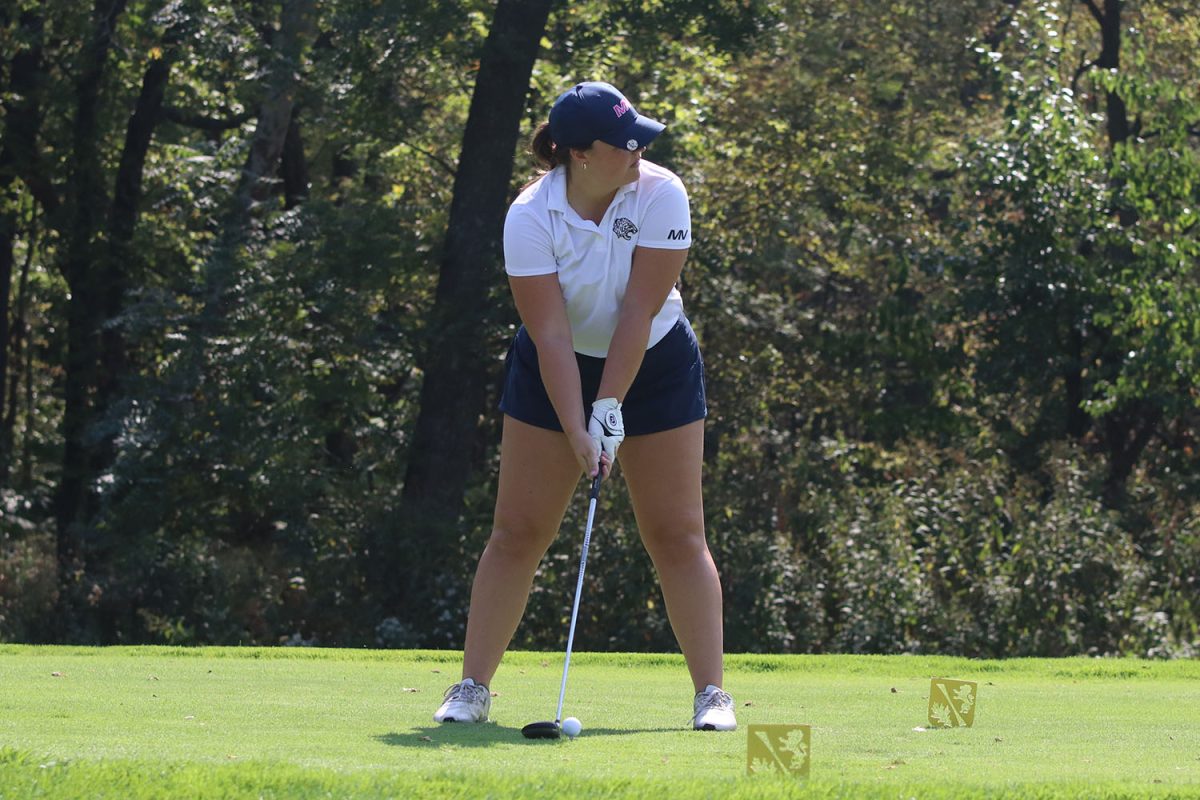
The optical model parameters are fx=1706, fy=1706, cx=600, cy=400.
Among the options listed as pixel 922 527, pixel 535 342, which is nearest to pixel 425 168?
pixel 922 527

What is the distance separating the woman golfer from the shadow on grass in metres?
0.15

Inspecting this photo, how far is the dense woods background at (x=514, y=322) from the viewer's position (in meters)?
13.0

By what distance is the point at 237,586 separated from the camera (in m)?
13.5

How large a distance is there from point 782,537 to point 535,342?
887cm

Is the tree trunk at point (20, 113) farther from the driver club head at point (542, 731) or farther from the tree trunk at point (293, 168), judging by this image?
the driver club head at point (542, 731)

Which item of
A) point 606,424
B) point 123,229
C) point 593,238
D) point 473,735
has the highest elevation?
point 123,229

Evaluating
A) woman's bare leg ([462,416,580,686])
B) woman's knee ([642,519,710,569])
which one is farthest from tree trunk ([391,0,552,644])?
woman's knee ([642,519,710,569])

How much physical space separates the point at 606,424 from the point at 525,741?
954mm

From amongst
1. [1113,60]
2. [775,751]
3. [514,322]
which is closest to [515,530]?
[775,751]

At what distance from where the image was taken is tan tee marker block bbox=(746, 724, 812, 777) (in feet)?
11.4

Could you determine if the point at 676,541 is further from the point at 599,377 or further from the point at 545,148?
the point at 545,148

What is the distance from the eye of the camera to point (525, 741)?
4.22m

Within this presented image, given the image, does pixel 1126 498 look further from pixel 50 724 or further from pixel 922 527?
pixel 50 724

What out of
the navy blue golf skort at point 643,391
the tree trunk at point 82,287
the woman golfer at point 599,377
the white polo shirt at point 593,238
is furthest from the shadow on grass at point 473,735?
the tree trunk at point 82,287
